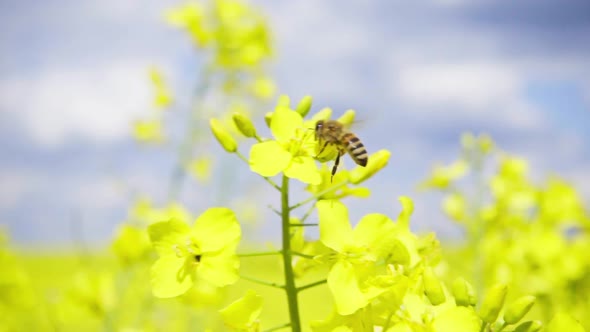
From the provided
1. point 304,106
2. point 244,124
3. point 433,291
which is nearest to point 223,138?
point 244,124

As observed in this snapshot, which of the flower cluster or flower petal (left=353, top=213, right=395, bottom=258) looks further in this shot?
the flower cluster

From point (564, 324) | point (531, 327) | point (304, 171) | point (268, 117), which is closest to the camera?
point (564, 324)

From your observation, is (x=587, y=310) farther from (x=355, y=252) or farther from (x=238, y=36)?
(x=238, y=36)

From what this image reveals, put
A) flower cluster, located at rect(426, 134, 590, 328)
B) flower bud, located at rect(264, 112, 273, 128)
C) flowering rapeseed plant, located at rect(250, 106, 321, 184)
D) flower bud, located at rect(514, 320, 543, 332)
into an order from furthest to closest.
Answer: flower cluster, located at rect(426, 134, 590, 328) < flower bud, located at rect(264, 112, 273, 128) < flowering rapeseed plant, located at rect(250, 106, 321, 184) < flower bud, located at rect(514, 320, 543, 332)

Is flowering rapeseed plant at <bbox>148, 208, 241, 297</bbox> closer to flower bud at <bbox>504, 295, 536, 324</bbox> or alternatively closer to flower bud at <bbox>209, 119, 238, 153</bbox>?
flower bud at <bbox>209, 119, 238, 153</bbox>

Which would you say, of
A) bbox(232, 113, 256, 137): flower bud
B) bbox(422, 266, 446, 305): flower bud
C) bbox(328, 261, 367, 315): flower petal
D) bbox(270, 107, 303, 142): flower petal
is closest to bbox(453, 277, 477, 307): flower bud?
bbox(422, 266, 446, 305): flower bud

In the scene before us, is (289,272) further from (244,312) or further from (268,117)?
(268,117)

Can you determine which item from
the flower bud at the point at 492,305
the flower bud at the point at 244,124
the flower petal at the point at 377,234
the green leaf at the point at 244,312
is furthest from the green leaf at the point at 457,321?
the flower bud at the point at 244,124
